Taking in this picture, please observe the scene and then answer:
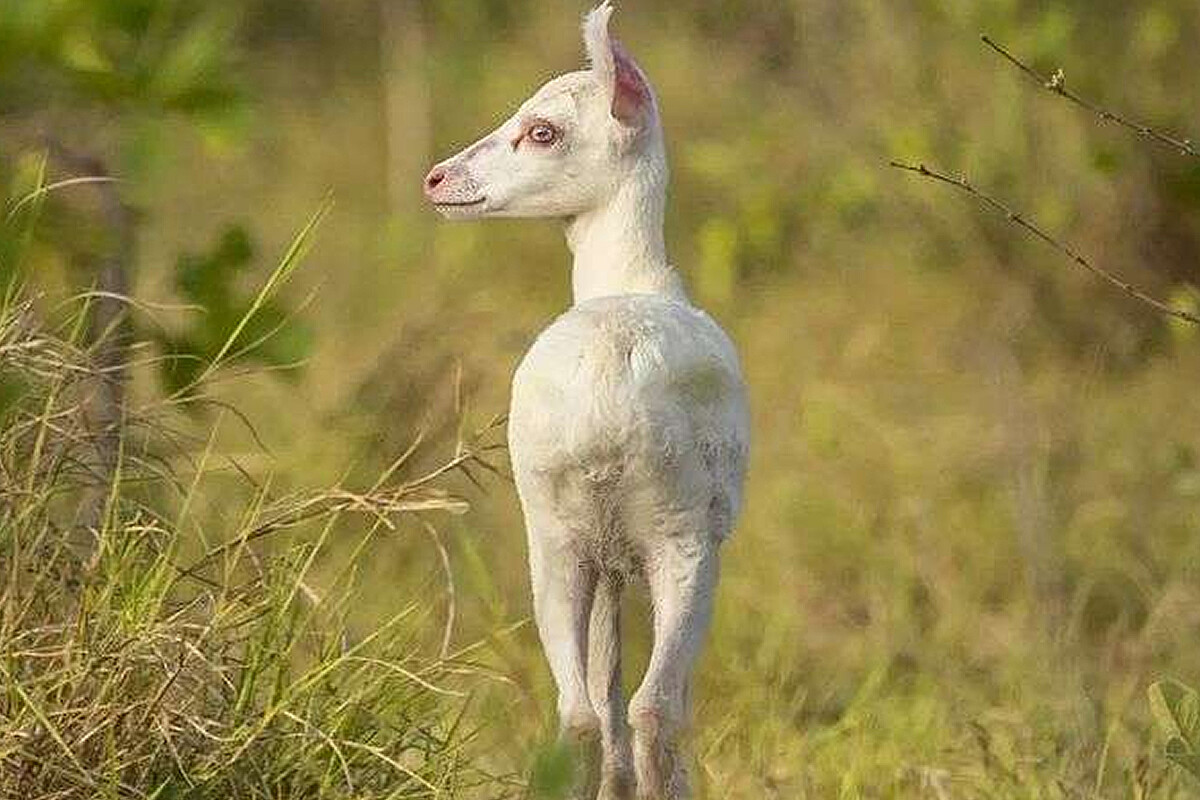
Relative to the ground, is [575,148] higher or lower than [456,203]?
higher

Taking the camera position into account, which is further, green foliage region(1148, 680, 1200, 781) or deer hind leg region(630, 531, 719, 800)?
green foliage region(1148, 680, 1200, 781)

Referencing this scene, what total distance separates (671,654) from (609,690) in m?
0.23

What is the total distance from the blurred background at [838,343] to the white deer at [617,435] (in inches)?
27.2

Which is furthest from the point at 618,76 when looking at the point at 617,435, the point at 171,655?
the point at 171,655

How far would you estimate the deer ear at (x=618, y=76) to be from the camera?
386 cm

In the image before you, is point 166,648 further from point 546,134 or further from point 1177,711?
point 1177,711

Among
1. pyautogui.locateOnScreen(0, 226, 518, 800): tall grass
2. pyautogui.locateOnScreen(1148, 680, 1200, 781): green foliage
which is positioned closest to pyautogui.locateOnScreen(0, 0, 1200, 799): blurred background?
pyautogui.locateOnScreen(1148, 680, 1200, 781): green foliage

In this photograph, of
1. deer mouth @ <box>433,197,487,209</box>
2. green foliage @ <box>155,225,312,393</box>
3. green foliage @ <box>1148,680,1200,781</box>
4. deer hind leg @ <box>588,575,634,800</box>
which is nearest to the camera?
deer hind leg @ <box>588,575,634,800</box>

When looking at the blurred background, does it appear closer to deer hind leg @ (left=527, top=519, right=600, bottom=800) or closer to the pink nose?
the pink nose

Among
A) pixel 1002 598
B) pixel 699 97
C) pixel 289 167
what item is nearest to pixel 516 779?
pixel 1002 598

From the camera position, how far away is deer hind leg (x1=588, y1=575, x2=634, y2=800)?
3807 mm

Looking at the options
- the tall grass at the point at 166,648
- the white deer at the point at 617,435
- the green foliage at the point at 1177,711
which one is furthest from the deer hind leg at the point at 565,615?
the green foliage at the point at 1177,711

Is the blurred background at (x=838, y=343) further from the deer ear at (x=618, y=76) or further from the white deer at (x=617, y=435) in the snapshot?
the deer ear at (x=618, y=76)

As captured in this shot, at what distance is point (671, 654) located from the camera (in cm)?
371
